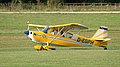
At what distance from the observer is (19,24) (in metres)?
44.6

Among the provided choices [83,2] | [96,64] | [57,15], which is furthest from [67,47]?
[83,2]

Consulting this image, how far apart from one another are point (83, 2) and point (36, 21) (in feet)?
134

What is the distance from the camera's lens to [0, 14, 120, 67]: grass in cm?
1655

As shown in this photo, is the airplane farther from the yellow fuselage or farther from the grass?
the grass

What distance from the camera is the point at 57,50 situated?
82.2 feet

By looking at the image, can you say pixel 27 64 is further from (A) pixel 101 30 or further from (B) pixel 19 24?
(B) pixel 19 24

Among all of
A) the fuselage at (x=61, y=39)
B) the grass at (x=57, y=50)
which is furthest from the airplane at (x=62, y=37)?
the grass at (x=57, y=50)

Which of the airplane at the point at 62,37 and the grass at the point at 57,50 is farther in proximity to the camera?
the airplane at the point at 62,37

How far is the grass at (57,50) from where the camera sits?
54.3 feet

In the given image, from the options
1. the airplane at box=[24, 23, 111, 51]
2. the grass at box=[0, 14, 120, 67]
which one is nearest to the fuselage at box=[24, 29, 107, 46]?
the airplane at box=[24, 23, 111, 51]

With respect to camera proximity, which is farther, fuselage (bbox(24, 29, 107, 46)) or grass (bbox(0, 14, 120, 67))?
fuselage (bbox(24, 29, 107, 46))

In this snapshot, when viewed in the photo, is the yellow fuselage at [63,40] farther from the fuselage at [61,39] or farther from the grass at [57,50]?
the grass at [57,50]

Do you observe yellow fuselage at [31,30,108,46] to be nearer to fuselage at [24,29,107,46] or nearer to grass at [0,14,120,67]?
fuselage at [24,29,107,46]

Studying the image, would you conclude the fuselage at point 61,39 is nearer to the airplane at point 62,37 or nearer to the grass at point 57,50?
the airplane at point 62,37
